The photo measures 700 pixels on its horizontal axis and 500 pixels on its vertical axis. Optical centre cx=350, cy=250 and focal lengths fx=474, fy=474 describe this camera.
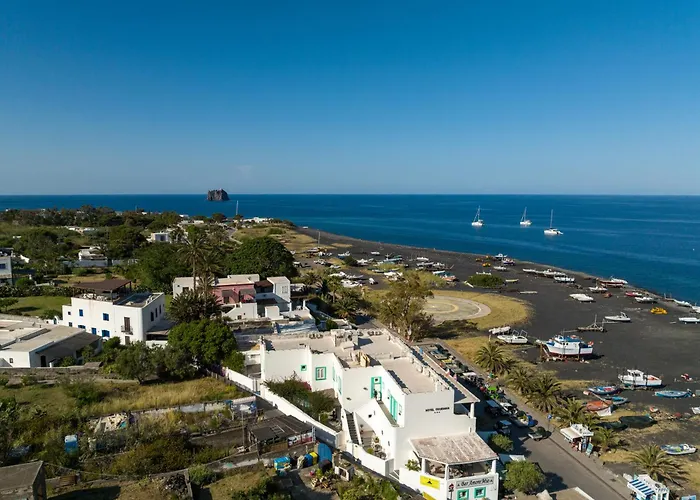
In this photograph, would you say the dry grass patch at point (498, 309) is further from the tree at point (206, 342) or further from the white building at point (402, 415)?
the tree at point (206, 342)

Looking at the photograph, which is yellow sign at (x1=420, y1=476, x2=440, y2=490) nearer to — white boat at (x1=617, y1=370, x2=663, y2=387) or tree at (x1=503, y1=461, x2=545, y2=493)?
tree at (x1=503, y1=461, x2=545, y2=493)

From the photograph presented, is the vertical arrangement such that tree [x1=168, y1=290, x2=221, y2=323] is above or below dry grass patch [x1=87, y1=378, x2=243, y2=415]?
above

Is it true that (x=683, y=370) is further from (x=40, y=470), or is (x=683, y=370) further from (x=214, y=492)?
(x=40, y=470)

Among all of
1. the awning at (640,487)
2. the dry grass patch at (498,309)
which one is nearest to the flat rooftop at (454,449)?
the awning at (640,487)

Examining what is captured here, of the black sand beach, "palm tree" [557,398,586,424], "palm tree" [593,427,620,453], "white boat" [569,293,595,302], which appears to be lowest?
the black sand beach

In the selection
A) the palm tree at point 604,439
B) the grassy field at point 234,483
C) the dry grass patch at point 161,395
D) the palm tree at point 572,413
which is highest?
the dry grass patch at point 161,395

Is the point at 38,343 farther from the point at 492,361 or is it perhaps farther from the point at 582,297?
the point at 582,297

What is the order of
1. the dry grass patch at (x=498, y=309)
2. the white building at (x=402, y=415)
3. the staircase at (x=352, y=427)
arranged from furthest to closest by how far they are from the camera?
the dry grass patch at (x=498, y=309)
the staircase at (x=352, y=427)
the white building at (x=402, y=415)

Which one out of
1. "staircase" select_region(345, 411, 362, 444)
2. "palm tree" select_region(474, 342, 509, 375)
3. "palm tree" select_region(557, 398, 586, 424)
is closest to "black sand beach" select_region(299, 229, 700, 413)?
"palm tree" select_region(474, 342, 509, 375)
